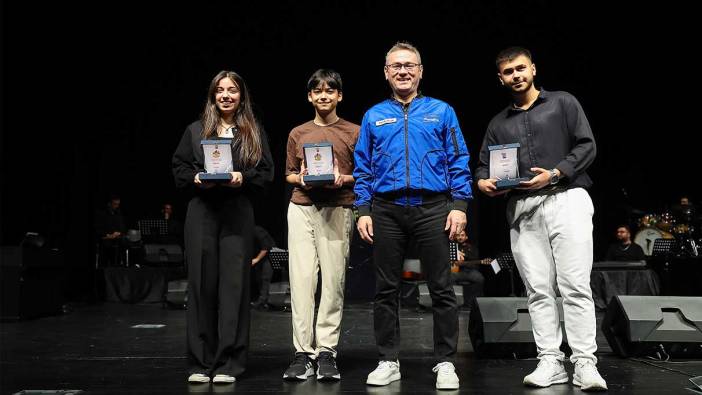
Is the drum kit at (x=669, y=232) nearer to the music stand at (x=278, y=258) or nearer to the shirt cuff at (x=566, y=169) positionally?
the music stand at (x=278, y=258)

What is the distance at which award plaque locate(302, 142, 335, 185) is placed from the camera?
2.97m

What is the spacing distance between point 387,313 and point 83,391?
1.39 m

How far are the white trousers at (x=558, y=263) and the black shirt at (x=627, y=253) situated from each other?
6469 millimetres

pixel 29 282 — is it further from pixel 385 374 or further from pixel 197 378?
pixel 385 374

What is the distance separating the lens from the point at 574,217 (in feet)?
9.32

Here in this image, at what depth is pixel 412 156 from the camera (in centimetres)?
286

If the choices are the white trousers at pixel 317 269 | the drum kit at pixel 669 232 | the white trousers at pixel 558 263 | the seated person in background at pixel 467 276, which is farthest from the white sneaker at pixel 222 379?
the drum kit at pixel 669 232

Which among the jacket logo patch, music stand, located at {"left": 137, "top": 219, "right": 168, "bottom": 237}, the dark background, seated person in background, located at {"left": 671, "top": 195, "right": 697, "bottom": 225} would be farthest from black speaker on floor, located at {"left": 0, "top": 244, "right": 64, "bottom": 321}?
seated person in background, located at {"left": 671, "top": 195, "right": 697, "bottom": 225}

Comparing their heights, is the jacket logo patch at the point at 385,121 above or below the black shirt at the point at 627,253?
above

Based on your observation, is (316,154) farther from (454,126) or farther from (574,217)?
(574,217)

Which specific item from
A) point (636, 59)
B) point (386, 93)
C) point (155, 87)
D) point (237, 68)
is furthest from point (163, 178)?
point (636, 59)

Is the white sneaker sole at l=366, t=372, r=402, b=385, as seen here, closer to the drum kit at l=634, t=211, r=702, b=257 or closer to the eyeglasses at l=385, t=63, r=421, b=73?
the eyeglasses at l=385, t=63, r=421, b=73

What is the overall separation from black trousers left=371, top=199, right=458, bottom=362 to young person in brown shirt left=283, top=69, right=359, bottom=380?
10.8 inches

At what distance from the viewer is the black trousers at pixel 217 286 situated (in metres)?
2.94
